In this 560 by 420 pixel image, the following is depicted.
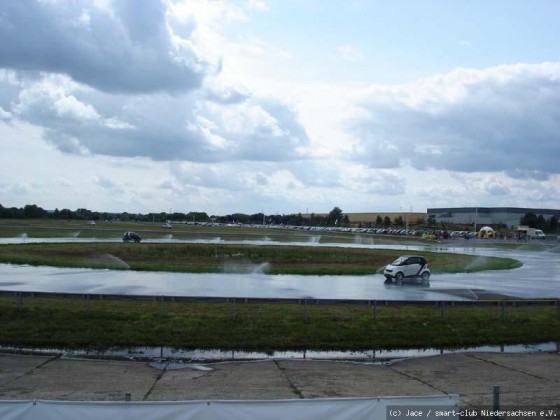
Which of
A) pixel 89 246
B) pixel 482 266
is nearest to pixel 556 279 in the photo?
pixel 482 266

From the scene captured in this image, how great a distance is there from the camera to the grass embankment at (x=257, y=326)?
15.2 meters

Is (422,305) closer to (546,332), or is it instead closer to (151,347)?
(546,332)

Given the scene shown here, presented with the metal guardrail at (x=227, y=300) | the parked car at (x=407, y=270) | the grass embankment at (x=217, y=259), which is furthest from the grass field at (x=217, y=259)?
the metal guardrail at (x=227, y=300)

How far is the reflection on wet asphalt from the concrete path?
10504 mm

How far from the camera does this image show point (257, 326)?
17.1m

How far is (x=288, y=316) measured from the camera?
1889cm

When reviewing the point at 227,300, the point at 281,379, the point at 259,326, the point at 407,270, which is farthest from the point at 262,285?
the point at 281,379

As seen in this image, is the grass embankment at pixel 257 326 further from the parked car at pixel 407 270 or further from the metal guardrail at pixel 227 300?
the parked car at pixel 407 270

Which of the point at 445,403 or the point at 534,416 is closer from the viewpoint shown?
the point at 445,403

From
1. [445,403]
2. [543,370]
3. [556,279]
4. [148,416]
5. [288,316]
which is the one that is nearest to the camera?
[148,416]

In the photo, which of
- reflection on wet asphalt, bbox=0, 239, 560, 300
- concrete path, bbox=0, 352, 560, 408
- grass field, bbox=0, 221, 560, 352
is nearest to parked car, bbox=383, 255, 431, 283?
reflection on wet asphalt, bbox=0, 239, 560, 300

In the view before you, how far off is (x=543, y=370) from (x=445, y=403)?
25.9ft

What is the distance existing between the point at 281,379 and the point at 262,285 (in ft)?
55.4

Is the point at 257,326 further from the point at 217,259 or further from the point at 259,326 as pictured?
the point at 217,259
